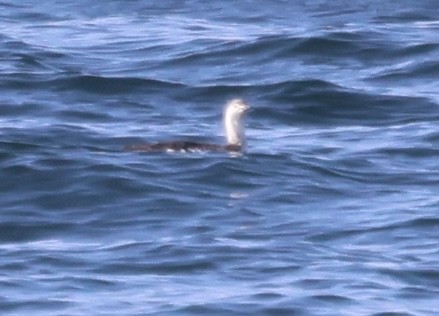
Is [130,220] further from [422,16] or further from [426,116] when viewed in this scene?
[422,16]

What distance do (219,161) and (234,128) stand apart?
0.98 m

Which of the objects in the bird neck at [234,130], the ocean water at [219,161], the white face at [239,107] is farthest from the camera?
the white face at [239,107]

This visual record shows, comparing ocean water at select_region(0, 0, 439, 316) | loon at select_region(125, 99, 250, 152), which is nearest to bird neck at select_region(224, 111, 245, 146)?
loon at select_region(125, 99, 250, 152)

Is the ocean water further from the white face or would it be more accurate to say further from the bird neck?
the white face

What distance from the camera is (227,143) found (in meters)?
19.1

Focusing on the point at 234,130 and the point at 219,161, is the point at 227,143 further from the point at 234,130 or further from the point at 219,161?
the point at 219,161

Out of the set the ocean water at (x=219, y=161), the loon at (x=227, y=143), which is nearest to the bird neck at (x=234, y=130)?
the loon at (x=227, y=143)

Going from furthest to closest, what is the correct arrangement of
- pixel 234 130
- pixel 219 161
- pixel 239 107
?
pixel 239 107
pixel 234 130
pixel 219 161

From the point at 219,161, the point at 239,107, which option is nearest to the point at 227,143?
the point at 239,107

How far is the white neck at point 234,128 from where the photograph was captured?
18875 millimetres

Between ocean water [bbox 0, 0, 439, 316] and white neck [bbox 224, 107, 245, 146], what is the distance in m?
0.17

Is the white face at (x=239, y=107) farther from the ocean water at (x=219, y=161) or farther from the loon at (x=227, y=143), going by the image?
the ocean water at (x=219, y=161)

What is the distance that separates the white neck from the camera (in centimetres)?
1888

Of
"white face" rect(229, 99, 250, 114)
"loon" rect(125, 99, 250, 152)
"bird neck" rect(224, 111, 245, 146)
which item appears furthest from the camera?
"white face" rect(229, 99, 250, 114)
